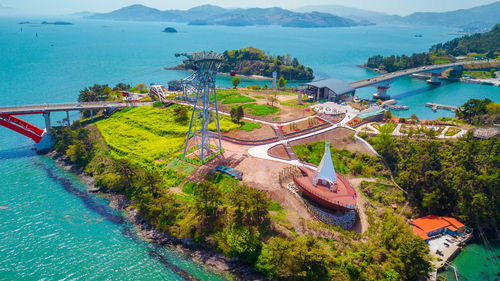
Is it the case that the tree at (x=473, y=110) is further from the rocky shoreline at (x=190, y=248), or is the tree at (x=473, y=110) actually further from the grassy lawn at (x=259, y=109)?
the rocky shoreline at (x=190, y=248)

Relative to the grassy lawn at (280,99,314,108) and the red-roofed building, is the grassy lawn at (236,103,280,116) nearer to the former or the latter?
the grassy lawn at (280,99,314,108)

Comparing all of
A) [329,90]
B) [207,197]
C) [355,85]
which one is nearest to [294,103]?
[329,90]

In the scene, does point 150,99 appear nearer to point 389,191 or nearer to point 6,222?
point 6,222

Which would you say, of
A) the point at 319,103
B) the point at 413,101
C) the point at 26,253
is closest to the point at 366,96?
the point at 413,101

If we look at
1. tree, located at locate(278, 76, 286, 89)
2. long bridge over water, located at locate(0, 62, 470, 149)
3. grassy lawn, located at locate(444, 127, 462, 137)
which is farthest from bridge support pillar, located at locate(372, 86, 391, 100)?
long bridge over water, located at locate(0, 62, 470, 149)

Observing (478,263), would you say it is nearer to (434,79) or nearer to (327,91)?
(327,91)

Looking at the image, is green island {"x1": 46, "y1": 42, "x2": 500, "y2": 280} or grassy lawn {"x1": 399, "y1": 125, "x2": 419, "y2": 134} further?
grassy lawn {"x1": 399, "y1": 125, "x2": 419, "y2": 134}
